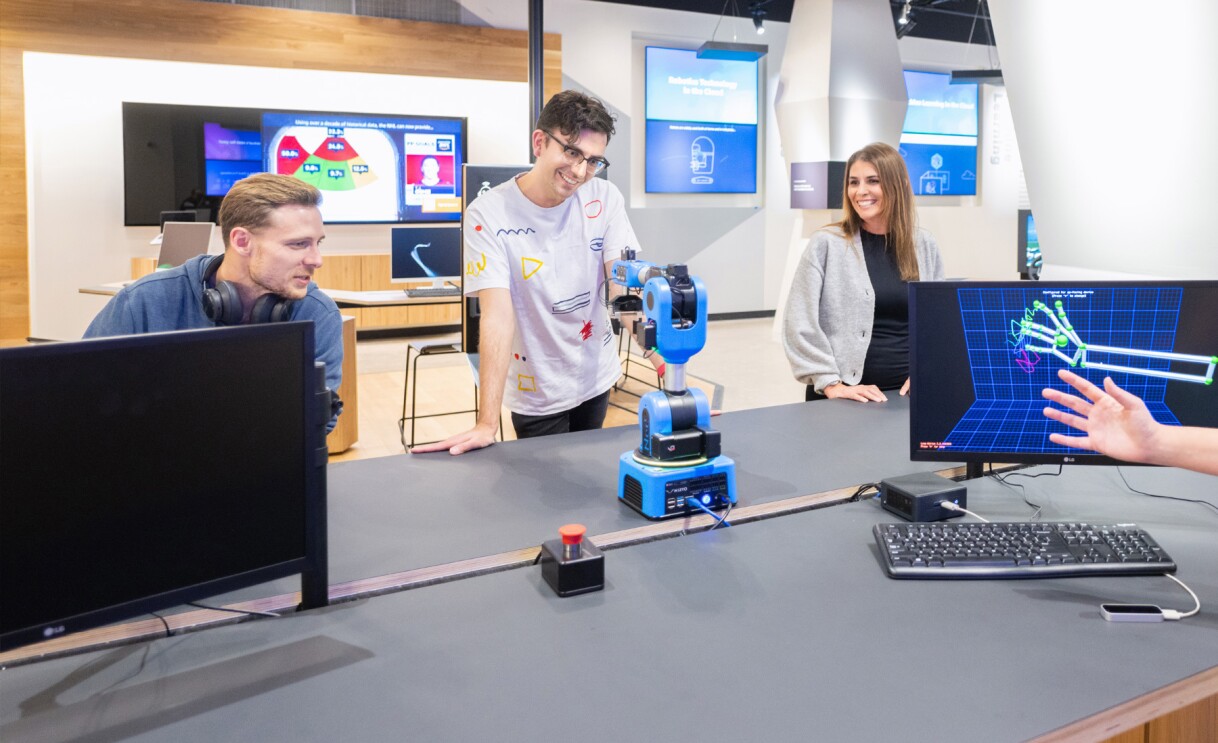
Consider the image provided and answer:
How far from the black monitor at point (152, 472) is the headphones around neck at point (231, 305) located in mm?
654

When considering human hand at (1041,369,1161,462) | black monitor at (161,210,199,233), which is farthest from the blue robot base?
black monitor at (161,210,199,233)

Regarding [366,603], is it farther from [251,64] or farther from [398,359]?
[251,64]

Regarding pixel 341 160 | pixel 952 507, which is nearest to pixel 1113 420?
pixel 952 507

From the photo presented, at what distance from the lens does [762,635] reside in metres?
1.14

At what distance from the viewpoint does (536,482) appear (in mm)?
→ 1782

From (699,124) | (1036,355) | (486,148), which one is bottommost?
(1036,355)

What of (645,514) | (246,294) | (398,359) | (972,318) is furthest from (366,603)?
(398,359)

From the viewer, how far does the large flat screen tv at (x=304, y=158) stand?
7457 millimetres

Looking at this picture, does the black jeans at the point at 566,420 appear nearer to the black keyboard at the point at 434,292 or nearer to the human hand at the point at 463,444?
the human hand at the point at 463,444

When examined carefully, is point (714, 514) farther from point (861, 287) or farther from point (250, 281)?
point (861, 287)

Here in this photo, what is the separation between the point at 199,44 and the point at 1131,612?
26.9 feet

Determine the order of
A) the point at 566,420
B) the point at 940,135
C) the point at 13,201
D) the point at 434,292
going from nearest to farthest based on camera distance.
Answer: the point at 566,420
the point at 434,292
the point at 13,201
the point at 940,135

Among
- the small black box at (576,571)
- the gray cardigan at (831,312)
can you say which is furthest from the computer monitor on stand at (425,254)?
the small black box at (576,571)

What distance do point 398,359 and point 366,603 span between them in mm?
6427
